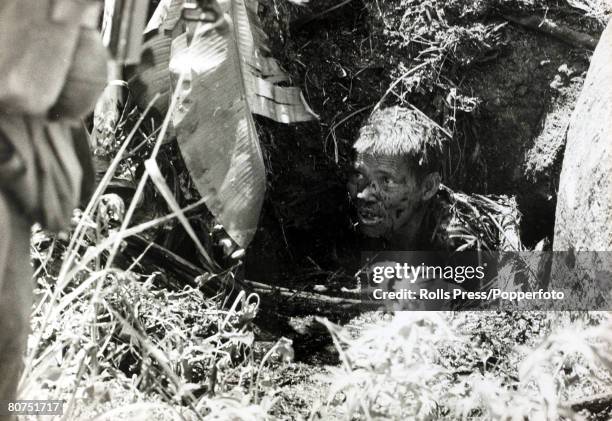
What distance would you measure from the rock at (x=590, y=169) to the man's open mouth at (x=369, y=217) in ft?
1.32

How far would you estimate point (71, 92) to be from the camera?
1.55 meters

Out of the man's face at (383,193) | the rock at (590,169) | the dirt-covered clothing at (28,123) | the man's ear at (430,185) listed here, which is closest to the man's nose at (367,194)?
the man's face at (383,193)

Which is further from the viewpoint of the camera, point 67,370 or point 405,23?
point 405,23

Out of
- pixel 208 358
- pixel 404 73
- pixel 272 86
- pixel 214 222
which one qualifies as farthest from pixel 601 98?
pixel 208 358

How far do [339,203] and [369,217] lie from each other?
2.9 inches

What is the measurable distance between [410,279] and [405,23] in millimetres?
583

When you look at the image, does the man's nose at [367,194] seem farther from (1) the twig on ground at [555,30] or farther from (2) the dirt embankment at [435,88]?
(1) the twig on ground at [555,30]

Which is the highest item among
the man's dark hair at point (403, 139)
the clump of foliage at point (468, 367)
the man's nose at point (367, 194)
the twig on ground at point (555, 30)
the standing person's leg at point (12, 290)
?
the twig on ground at point (555, 30)

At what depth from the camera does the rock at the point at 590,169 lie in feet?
6.13

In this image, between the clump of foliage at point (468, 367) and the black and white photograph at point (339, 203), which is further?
the black and white photograph at point (339, 203)

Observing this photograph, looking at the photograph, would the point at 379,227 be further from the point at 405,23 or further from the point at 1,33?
the point at 1,33

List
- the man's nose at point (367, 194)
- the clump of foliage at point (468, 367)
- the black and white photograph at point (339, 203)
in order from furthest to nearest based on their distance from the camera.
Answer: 1. the man's nose at point (367, 194)
2. the black and white photograph at point (339, 203)
3. the clump of foliage at point (468, 367)

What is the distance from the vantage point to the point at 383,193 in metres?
1.92

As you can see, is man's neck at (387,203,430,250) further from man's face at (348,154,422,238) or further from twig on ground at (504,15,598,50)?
twig on ground at (504,15,598,50)
